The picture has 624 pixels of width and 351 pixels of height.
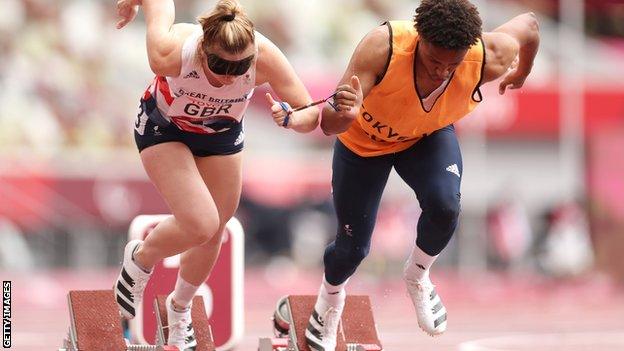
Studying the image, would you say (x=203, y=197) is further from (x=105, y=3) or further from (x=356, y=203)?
(x=105, y=3)

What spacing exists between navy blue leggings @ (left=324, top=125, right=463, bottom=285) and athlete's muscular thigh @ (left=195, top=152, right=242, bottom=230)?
623mm

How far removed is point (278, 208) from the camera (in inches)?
907

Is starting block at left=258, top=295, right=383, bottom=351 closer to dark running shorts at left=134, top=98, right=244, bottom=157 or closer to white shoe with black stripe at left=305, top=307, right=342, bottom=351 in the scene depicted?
white shoe with black stripe at left=305, top=307, right=342, bottom=351

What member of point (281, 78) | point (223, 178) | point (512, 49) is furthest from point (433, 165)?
point (223, 178)

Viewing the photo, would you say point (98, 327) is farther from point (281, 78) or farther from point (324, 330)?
point (281, 78)

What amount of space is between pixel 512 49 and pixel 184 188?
202cm

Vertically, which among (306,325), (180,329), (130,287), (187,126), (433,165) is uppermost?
(187,126)

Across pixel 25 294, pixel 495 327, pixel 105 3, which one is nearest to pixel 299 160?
pixel 105 3

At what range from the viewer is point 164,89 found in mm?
8133

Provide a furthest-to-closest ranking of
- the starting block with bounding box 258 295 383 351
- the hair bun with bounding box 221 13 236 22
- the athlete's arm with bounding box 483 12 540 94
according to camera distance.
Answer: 1. the starting block with bounding box 258 295 383 351
2. the athlete's arm with bounding box 483 12 540 94
3. the hair bun with bounding box 221 13 236 22

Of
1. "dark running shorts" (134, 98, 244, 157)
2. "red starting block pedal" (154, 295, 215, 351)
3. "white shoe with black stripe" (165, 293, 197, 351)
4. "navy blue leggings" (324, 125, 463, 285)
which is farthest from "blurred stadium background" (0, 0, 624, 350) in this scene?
"dark running shorts" (134, 98, 244, 157)

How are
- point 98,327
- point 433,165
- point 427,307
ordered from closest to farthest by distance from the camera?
point 433,165
point 427,307
point 98,327

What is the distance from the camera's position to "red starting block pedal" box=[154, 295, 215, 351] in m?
9.29

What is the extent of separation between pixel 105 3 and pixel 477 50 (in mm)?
15148
